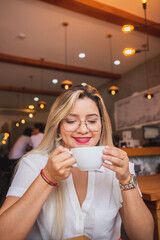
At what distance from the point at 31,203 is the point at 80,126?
395 mm

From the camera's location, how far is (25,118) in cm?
926

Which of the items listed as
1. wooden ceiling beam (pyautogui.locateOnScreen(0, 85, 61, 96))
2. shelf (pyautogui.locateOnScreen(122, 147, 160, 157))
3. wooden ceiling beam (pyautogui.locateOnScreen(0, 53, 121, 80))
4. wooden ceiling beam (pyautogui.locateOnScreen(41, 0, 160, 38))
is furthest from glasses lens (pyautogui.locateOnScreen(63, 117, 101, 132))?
wooden ceiling beam (pyautogui.locateOnScreen(0, 85, 61, 96))

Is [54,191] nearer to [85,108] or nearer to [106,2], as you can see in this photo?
[85,108]

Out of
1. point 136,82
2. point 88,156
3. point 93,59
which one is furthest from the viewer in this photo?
point 136,82

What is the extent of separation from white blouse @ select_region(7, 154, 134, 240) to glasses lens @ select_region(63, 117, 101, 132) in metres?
0.24

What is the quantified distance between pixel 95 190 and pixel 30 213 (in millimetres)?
412

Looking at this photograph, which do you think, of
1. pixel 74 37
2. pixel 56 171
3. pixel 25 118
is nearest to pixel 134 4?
pixel 74 37

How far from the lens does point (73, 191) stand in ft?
3.38

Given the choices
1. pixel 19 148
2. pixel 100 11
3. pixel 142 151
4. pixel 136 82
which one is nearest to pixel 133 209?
pixel 142 151

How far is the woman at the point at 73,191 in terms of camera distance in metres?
0.76

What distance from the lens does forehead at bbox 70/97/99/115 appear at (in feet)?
3.42

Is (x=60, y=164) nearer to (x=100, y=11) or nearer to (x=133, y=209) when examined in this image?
(x=133, y=209)

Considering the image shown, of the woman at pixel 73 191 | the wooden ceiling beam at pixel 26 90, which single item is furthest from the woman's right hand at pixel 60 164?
the wooden ceiling beam at pixel 26 90

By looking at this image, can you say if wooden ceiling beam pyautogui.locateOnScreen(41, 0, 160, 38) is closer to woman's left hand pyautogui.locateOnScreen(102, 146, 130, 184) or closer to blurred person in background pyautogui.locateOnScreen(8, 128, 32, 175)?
blurred person in background pyautogui.locateOnScreen(8, 128, 32, 175)
